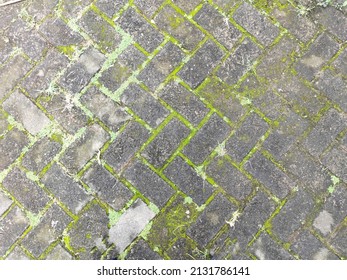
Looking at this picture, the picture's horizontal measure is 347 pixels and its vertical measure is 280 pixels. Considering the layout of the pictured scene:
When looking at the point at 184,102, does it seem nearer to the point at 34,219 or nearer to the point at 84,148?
the point at 84,148

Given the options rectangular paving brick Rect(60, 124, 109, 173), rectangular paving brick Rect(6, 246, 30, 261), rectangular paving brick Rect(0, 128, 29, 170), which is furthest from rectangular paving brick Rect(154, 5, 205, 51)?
rectangular paving brick Rect(6, 246, 30, 261)

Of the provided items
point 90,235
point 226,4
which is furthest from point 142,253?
point 226,4

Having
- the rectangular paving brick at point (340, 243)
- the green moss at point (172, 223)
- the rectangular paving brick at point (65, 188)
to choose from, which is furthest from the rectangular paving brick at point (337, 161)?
the rectangular paving brick at point (65, 188)

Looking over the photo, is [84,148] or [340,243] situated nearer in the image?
[340,243]

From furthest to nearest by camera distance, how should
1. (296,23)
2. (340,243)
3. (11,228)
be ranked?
(296,23), (11,228), (340,243)

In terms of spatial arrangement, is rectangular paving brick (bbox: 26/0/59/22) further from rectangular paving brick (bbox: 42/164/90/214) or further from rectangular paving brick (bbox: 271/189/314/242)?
rectangular paving brick (bbox: 271/189/314/242)
